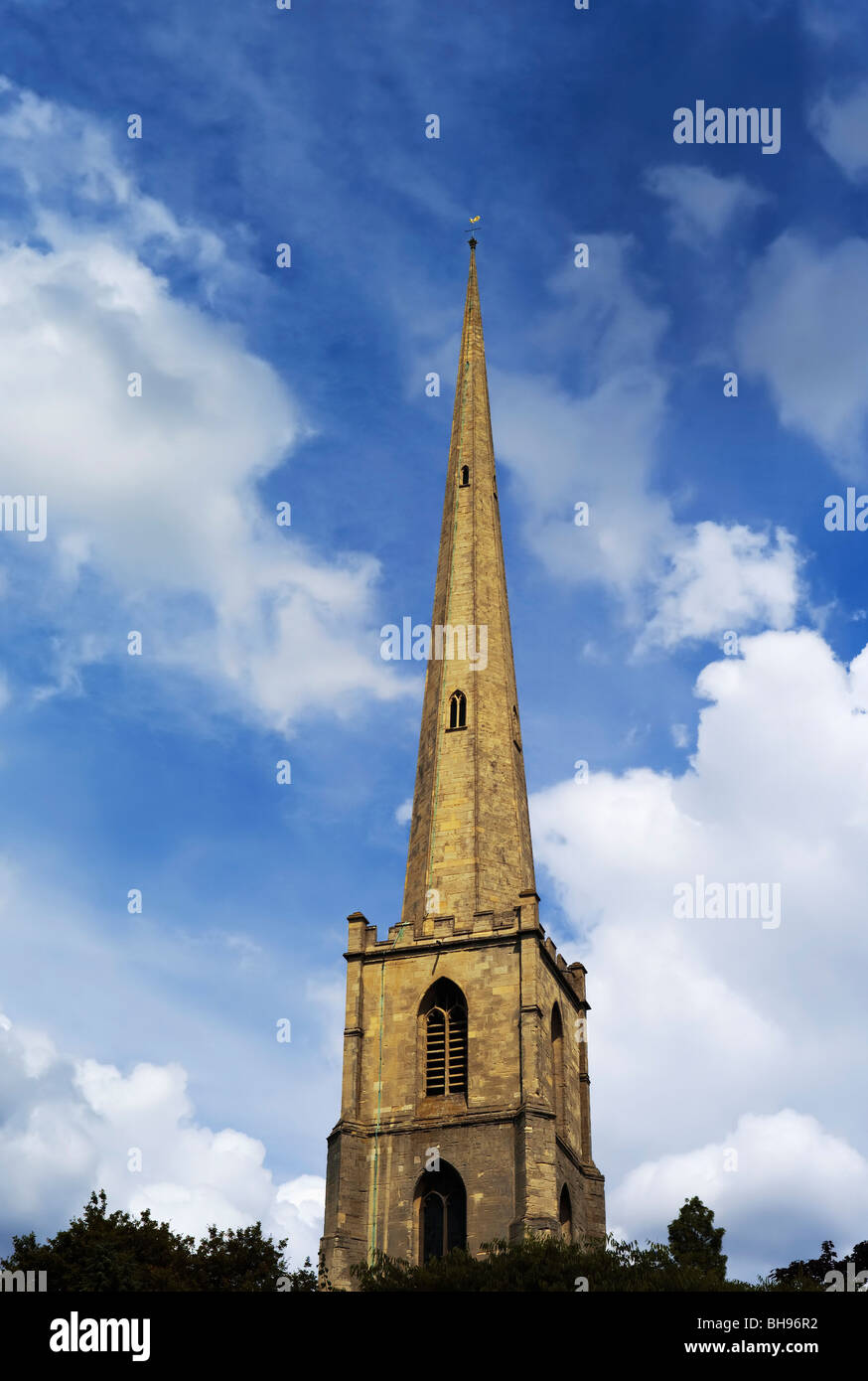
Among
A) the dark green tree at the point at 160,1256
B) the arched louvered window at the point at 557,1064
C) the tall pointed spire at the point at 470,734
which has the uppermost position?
the tall pointed spire at the point at 470,734

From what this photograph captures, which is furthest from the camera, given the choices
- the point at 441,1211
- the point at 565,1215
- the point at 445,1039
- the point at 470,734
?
the point at 470,734

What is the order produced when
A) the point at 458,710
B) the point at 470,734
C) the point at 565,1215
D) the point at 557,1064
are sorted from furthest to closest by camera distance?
1. the point at 458,710
2. the point at 470,734
3. the point at 557,1064
4. the point at 565,1215

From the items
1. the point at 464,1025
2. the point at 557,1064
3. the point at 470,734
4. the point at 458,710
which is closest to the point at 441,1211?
the point at 464,1025

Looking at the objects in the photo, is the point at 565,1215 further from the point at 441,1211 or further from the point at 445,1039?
the point at 445,1039

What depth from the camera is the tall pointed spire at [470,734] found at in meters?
48.8

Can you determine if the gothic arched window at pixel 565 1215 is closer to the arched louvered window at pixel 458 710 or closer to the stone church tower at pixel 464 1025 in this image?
the stone church tower at pixel 464 1025

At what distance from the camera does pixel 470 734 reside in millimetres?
51500

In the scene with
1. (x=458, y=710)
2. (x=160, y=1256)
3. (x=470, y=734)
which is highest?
(x=458, y=710)

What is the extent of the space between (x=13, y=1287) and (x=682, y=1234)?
2143 cm

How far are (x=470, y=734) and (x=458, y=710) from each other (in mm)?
1260

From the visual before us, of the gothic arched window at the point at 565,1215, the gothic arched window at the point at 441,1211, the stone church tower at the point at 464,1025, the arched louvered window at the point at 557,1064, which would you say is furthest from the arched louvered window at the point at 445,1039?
the gothic arched window at the point at 565,1215

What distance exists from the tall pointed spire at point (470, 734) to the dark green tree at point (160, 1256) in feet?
34.7
